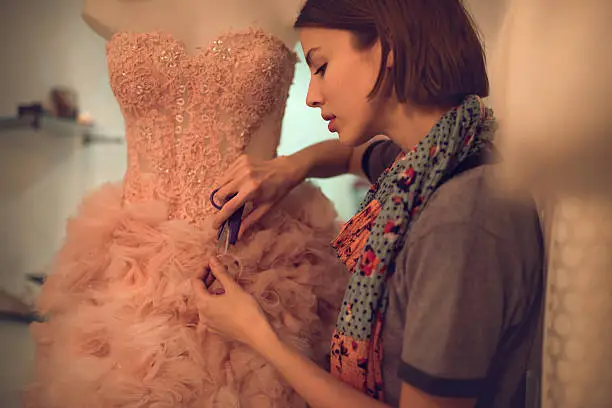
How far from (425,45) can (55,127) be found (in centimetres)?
115

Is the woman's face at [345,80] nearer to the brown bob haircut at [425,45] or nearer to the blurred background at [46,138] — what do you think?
the brown bob haircut at [425,45]

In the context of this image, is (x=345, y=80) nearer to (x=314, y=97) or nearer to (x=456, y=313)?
(x=314, y=97)

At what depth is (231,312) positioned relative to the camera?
63cm

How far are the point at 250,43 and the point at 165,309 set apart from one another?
458 millimetres

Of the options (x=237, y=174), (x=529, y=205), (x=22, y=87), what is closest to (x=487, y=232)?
(x=529, y=205)

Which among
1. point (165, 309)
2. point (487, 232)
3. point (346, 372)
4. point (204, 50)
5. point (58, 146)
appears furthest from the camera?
point (58, 146)

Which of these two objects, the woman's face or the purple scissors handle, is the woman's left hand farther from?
the woman's face

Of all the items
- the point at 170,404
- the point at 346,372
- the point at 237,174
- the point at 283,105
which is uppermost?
the point at 283,105

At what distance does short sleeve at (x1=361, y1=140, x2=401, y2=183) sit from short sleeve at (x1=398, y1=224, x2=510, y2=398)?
1.45 feet

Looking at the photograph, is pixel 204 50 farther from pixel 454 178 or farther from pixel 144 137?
pixel 454 178

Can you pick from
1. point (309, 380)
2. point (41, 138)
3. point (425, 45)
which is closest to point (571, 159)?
point (425, 45)

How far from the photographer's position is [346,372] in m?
0.58

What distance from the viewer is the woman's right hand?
0.75 meters

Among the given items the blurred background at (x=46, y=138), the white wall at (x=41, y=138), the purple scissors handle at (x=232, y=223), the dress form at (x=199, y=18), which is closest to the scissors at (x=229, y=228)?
the purple scissors handle at (x=232, y=223)
